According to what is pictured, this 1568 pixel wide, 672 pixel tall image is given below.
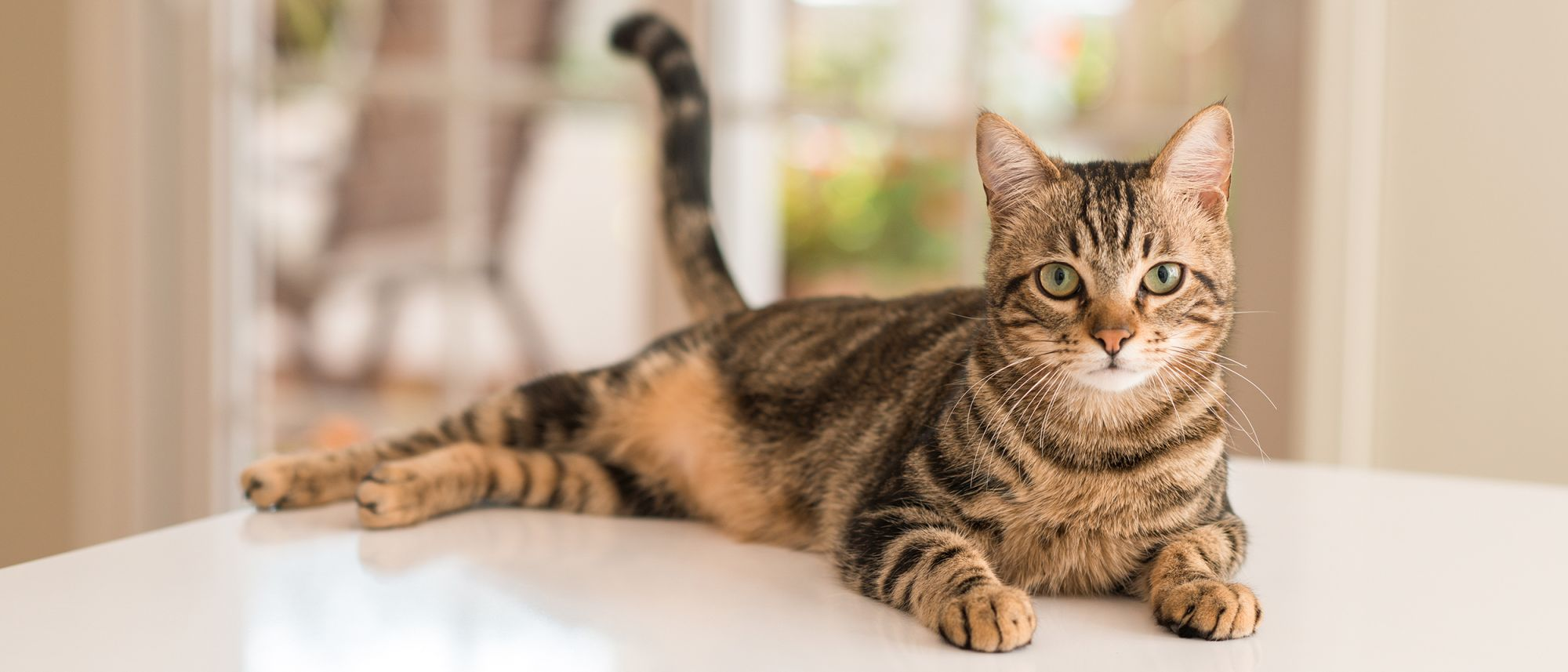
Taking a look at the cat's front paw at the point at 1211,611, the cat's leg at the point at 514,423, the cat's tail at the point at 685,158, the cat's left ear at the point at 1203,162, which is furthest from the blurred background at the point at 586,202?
the cat's front paw at the point at 1211,611

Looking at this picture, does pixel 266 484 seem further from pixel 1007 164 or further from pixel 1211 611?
pixel 1211 611

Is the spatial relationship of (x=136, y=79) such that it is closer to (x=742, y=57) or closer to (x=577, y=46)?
(x=577, y=46)

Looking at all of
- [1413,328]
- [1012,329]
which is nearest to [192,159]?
[1012,329]

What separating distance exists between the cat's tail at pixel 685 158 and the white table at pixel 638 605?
451mm

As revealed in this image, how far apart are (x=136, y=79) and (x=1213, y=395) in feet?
7.95

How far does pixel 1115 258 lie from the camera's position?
929 millimetres

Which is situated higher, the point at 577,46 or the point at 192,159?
the point at 577,46

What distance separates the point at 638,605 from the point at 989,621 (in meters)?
0.27

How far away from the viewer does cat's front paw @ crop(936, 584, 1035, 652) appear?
2.66 ft

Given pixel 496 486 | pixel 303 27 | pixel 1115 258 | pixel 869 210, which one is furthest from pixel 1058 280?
pixel 303 27

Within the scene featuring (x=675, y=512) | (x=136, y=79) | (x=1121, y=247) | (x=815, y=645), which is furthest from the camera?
(x=136, y=79)

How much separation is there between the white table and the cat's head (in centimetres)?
20

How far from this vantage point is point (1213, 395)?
984mm

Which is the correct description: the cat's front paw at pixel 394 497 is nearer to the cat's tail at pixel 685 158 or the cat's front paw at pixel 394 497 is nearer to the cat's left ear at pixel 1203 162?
the cat's tail at pixel 685 158
